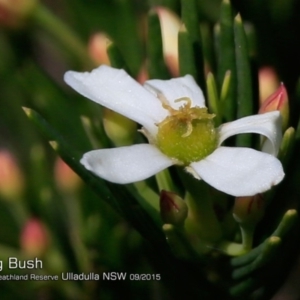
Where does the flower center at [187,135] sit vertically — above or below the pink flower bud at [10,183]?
above

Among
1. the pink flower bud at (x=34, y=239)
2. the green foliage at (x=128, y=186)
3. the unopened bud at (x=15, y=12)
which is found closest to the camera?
the green foliage at (x=128, y=186)

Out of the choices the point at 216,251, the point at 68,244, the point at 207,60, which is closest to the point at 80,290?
the point at 68,244

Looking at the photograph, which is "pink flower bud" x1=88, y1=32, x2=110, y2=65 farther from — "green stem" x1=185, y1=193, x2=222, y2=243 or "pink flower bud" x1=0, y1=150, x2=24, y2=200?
"green stem" x1=185, y1=193, x2=222, y2=243

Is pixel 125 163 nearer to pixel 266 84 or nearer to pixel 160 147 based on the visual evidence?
pixel 160 147

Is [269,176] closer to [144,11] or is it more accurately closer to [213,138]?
[213,138]

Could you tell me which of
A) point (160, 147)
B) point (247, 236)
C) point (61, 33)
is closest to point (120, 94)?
point (160, 147)

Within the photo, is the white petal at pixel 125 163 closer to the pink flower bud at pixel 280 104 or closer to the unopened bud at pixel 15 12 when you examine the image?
the pink flower bud at pixel 280 104

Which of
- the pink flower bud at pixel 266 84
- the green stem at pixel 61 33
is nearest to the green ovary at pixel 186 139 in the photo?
the pink flower bud at pixel 266 84
